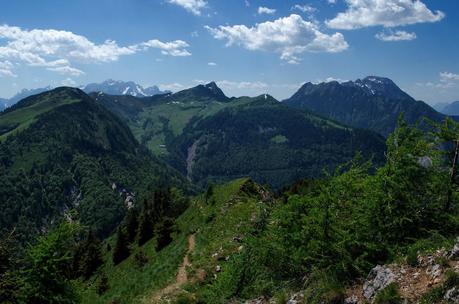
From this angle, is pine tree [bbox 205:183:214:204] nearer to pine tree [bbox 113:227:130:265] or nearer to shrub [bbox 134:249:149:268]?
pine tree [bbox 113:227:130:265]

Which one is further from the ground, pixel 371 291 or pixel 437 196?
pixel 437 196

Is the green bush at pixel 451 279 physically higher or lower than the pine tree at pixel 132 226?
higher

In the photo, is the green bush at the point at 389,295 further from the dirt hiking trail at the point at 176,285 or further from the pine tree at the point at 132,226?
the pine tree at the point at 132,226

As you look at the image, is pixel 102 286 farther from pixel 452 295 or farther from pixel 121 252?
pixel 452 295

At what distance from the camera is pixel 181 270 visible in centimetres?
4069

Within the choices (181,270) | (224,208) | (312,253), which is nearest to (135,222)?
(224,208)

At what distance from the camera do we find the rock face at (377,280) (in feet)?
57.2

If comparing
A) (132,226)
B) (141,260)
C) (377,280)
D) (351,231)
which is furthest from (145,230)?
(377,280)

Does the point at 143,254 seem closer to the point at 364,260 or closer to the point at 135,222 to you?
the point at 135,222

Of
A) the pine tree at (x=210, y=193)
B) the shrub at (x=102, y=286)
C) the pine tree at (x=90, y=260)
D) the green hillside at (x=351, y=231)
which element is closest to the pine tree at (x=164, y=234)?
the shrub at (x=102, y=286)

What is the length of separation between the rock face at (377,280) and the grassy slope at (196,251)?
1399cm

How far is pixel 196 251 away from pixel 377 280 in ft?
93.5

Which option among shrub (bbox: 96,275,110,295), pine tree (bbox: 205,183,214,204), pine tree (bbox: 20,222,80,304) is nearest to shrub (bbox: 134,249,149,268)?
shrub (bbox: 96,275,110,295)

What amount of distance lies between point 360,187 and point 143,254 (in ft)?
132
